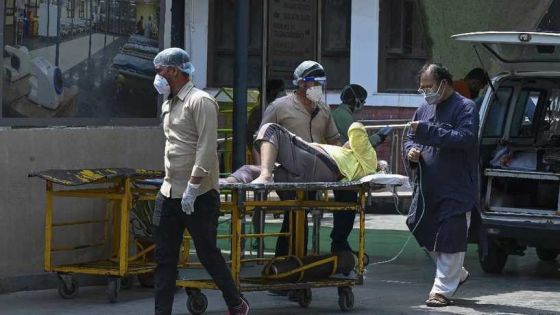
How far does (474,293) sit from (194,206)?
3.42 meters

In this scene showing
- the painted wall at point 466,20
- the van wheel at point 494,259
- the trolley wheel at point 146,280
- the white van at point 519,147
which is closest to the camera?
the trolley wheel at point 146,280

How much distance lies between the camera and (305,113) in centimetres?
1098

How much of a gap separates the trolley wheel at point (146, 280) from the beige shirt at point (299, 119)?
1586mm

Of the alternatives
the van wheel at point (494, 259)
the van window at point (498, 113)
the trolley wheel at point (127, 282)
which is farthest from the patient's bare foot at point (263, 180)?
the van window at point (498, 113)

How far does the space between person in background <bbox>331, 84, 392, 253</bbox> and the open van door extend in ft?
3.71

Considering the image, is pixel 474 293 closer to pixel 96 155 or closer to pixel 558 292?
pixel 558 292

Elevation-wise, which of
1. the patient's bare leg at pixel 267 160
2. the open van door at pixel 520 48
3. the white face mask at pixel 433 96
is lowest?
the patient's bare leg at pixel 267 160

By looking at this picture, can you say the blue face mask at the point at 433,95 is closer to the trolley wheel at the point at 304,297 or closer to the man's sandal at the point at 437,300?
the man's sandal at the point at 437,300

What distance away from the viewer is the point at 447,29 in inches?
556

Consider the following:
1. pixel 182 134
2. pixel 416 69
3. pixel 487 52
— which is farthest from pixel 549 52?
pixel 416 69

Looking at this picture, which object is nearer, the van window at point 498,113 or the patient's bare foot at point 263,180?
the patient's bare foot at point 263,180

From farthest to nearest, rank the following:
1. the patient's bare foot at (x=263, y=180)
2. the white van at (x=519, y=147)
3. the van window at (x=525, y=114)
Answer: the van window at (x=525, y=114)
the white van at (x=519, y=147)
the patient's bare foot at (x=263, y=180)

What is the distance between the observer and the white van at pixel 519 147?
12.2 metres

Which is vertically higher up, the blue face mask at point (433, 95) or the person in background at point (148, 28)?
the person in background at point (148, 28)
